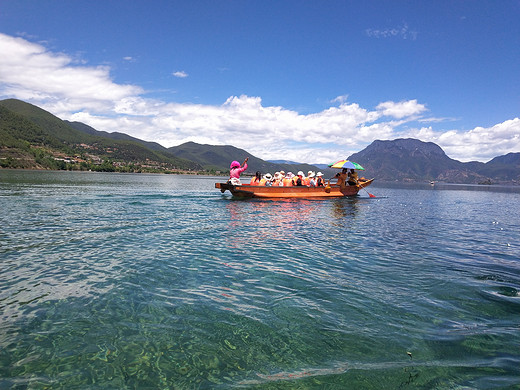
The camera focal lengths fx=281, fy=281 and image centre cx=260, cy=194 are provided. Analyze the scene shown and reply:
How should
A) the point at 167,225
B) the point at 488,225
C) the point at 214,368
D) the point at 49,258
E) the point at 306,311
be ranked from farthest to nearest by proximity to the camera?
the point at 488,225 → the point at 167,225 → the point at 49,258 → the point at 306,311 → the point at 214,368

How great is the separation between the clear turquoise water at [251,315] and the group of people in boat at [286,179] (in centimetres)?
1908

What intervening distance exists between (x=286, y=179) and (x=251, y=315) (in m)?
28.7

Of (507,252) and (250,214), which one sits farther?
(250,214)

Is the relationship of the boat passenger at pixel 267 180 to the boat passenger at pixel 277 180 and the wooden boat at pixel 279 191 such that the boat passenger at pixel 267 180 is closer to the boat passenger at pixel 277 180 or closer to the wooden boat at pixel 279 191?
the boat passenger at pixel 277 180

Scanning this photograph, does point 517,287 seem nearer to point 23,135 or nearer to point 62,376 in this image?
point 62,376

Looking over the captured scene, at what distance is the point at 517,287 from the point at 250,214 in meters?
15.4

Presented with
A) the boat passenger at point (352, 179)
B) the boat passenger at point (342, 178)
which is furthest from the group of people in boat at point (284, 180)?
the boat passenger at point (352, 179)

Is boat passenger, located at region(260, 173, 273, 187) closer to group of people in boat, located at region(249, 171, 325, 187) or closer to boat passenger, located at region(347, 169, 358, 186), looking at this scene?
group of people in boat, located at region(249, 171, 325, 187)

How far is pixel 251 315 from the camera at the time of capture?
234 inches

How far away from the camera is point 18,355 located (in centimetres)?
437

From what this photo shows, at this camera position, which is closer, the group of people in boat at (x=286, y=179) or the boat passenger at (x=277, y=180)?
the group of people in boat at (x=286, y=179)

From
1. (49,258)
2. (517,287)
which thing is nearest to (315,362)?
(517,287)

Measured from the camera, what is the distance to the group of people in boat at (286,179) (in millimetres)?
31047

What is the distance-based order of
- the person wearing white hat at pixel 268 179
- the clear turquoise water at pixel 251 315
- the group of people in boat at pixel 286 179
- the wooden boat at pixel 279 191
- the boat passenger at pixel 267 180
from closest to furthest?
the clear turquoise water at pixel 251 315 → the wooden boat at pixel 279 191 → the group of people in boat at pixel 286 179 → the boat passenger at pixel 267 180 → the person wearing white hat at pixel 268 179
